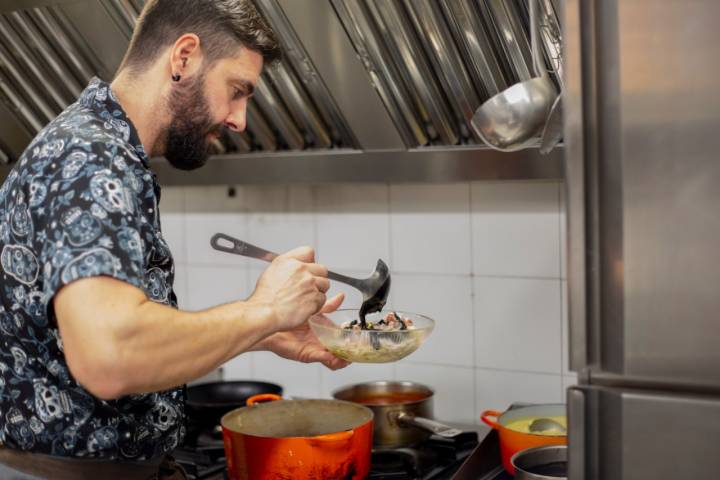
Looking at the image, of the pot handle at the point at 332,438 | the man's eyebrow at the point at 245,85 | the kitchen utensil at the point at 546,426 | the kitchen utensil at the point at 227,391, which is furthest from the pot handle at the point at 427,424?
the man's eyebrow at the point at 245,85

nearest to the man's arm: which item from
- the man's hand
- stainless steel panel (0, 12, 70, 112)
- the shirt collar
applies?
the shirt collar

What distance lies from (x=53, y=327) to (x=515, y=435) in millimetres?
886

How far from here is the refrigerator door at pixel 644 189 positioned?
3.01 feet

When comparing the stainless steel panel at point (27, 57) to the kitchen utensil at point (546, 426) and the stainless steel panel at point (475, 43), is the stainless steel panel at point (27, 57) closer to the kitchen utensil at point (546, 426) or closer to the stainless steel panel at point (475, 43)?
the stainless steel panel at point (475, 43)

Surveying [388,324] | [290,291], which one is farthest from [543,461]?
[290,291]

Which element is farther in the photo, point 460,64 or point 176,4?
point 460,64

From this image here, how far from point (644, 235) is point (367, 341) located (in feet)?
1.90

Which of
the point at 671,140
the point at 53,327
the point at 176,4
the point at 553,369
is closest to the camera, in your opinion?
the point at 671,140

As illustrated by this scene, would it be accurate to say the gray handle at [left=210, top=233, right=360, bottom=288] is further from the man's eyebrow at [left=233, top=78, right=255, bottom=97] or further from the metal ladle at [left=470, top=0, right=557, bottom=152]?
the metal ladle at [left=470, top=0, right=557, bottom=152]

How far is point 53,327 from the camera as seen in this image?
1.09 meters

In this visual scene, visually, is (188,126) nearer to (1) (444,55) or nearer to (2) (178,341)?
(2) (178,341)

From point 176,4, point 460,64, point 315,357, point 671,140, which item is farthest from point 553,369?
point 176,4

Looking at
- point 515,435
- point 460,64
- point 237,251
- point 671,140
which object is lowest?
point 515,435

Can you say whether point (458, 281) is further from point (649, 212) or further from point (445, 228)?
point (649, 212)
